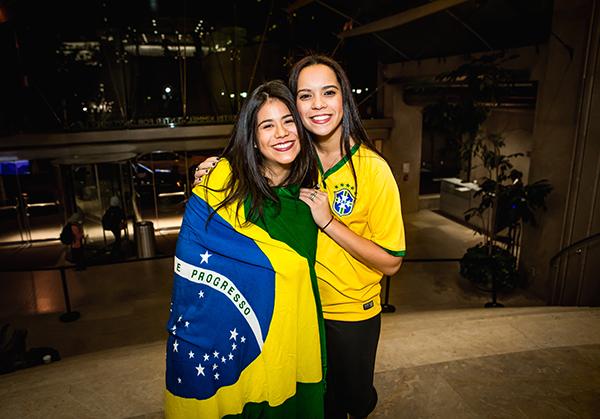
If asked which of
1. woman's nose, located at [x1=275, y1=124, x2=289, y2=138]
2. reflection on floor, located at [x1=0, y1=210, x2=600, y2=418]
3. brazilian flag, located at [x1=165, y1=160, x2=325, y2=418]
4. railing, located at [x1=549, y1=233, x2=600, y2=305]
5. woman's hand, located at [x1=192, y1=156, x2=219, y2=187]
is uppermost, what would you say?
woman's nose, located at [x1=275, y1=124, x2=289, y2=138]

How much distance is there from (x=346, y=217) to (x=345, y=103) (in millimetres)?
488

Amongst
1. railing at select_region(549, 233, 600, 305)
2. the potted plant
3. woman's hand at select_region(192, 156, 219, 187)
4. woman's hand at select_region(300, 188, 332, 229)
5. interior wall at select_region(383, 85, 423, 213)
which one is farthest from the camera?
interior wall at select_region(383, 85, 423, 213)

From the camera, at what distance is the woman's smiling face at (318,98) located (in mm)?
1810

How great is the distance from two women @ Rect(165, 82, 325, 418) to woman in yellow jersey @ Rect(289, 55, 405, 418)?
123mm

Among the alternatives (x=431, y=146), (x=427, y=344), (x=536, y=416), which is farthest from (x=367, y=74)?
(x=536, y=416)

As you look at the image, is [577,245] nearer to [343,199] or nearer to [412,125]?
[343,199]

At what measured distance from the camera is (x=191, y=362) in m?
1.72

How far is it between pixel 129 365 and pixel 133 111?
9.97 metres

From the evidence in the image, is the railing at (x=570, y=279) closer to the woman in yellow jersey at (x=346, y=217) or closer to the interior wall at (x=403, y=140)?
the woman in yellow jersey at (x=346, y=217)

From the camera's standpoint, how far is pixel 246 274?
168cm

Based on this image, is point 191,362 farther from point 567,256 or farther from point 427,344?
point 567,256

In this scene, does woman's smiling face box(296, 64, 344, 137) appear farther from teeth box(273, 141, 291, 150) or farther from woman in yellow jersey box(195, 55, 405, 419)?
teeth box(273, 141, 291, 150)

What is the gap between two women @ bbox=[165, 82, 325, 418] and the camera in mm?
1669

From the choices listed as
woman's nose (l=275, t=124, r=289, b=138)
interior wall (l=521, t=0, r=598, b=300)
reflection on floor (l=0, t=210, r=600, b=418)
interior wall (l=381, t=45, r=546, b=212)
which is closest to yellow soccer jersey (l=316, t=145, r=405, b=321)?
woman's nose (l=275, t=124, r=289, b=138)
